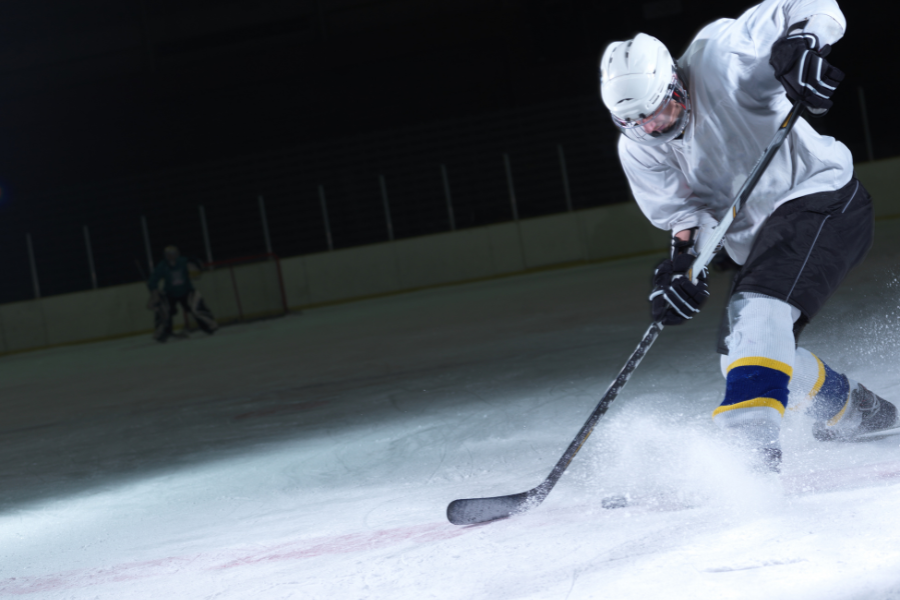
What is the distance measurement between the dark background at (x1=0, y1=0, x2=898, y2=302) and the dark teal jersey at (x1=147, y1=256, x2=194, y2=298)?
3.33 metres

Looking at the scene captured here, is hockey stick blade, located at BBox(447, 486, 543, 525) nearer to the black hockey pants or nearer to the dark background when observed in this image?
the black hockey pants

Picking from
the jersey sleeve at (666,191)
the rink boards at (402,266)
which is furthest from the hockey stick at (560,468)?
the rink boards at (402,266)

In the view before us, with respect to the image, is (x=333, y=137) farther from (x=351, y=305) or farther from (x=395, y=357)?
(x=395, y=357)

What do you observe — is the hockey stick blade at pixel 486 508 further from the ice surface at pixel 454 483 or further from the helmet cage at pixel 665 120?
the helmet cage at pixel 665 120

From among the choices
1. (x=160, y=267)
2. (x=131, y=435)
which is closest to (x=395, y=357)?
(x=131, y=435)

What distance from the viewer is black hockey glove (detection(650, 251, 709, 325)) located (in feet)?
6.21

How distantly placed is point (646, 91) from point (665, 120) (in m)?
0.11

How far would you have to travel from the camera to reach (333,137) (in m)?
13.8

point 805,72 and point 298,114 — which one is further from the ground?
point 298,114

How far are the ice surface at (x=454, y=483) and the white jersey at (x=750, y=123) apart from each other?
0.63m

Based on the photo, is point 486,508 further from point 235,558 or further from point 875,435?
point 875,435

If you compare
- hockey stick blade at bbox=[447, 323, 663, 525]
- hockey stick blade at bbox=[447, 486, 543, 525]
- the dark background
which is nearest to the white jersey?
hockey stick blade at bbox=[447, 323, 663, 525]

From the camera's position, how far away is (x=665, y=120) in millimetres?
1890

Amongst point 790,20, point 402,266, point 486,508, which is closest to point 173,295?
point 402,266
